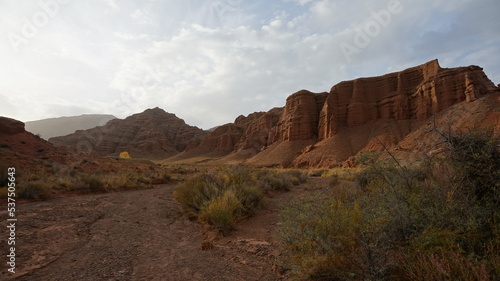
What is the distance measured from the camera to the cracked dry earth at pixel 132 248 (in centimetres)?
348

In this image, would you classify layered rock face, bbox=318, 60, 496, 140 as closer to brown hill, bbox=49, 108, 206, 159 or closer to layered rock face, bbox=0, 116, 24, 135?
layered rock face, bbox=0, 116, 24, 135

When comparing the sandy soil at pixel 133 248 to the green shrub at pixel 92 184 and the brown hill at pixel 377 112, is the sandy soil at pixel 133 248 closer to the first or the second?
the green shrub at pixel 92 184

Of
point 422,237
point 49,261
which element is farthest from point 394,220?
point 49,261

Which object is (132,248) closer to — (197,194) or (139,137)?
(197,194)

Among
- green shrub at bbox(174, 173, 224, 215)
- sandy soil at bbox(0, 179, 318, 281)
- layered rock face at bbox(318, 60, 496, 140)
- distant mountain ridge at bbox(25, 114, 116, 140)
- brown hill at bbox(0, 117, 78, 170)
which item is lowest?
sandy soil at bbox(0, 179, 318, 281)


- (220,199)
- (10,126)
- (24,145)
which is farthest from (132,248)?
(10,126)

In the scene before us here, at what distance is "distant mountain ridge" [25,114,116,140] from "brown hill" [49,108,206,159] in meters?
69.9

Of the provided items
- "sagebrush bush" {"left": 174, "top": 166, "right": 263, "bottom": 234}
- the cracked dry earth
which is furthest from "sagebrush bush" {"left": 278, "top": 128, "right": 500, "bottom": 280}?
"sagebrush bush" {"left": 174, "top": 166, "right": 263, "bottom": 234}

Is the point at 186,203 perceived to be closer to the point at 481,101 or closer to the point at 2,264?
the point at 2,264

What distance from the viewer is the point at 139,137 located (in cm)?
10562

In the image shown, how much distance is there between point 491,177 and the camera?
119 inches

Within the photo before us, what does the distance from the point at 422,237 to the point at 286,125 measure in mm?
56378

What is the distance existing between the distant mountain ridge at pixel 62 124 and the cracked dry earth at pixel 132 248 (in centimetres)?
19014

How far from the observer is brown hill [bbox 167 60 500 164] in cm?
3316
